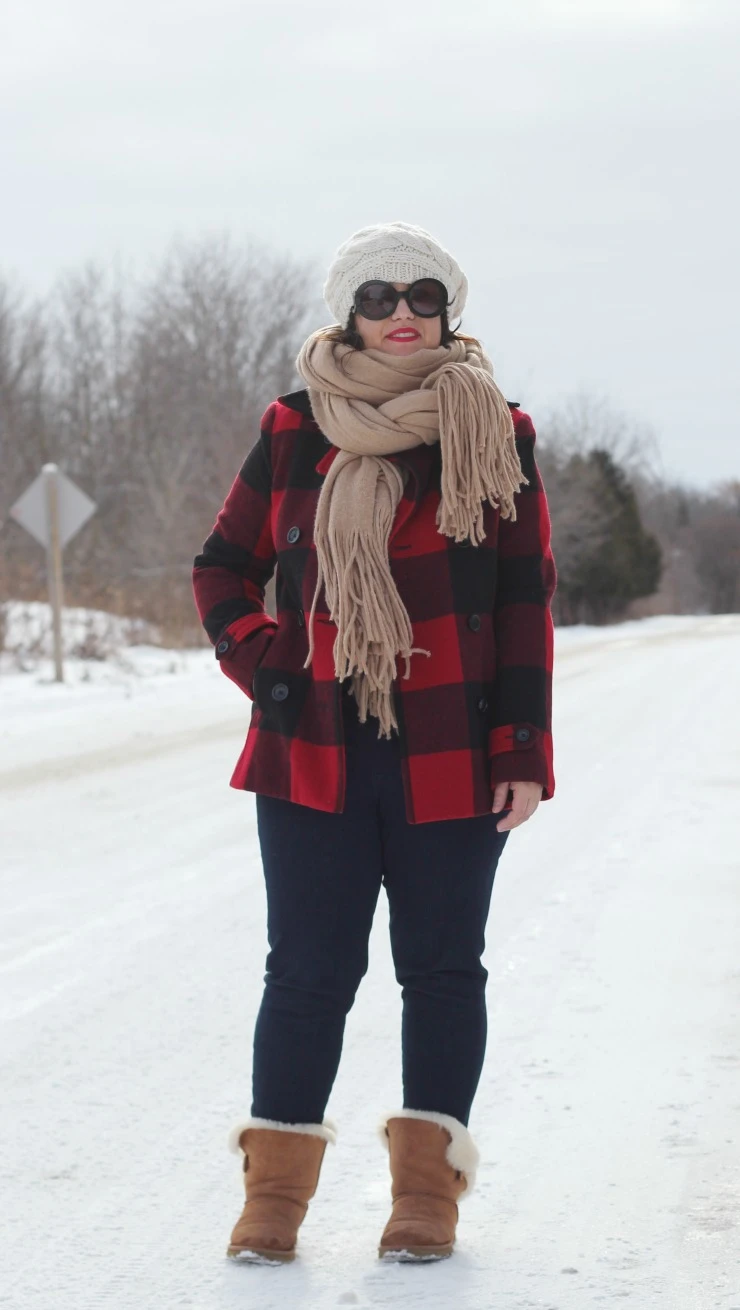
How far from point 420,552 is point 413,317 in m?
0.42

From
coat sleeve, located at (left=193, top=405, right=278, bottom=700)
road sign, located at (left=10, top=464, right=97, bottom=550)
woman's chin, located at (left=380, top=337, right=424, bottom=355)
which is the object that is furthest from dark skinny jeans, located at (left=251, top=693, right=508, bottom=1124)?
road sign, located at (left=10, top=464, right=97, bottom=550)

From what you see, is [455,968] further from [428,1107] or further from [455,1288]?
[455,1288]

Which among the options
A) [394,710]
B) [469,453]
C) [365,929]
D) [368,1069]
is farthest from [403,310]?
[368,1069]

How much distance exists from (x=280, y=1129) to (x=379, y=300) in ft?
4.77

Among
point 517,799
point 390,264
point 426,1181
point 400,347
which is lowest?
point 426,1181

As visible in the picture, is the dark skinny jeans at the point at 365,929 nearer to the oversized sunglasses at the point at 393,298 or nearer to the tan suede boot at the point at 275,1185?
the tan suede boot at the point at 275,1185

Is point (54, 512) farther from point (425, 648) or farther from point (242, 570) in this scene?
point (425, 648)

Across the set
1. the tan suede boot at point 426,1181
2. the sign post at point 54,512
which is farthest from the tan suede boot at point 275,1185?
the sign post at point 54,512

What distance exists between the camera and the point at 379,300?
9.09 ft

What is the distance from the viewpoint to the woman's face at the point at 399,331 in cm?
277

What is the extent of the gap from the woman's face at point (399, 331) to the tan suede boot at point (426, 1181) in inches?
52.9

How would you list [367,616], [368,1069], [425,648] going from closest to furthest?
[367,616]
[425,648]
[368,1069]

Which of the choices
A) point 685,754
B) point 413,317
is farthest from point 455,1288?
point 685,754

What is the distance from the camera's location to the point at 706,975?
4707 mm
